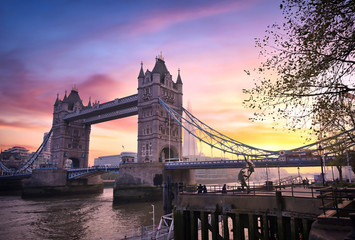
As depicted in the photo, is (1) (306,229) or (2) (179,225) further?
(2) (179,225)

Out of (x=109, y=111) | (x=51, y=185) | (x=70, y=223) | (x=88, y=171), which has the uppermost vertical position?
(x=109, y=111)

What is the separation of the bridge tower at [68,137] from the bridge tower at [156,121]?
32.1 meters

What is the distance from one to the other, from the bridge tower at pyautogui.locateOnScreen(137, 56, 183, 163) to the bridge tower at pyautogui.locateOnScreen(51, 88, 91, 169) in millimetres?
32067

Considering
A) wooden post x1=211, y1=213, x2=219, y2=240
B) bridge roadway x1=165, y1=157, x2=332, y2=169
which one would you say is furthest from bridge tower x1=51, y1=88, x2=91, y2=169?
wooden post x1=211, y1=213, x2=219, y2=240

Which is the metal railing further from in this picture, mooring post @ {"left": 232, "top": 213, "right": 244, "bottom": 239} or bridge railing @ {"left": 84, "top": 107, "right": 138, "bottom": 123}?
bridge railing @ {"left": 84, "top": 107, "right": 138, "bottom": 123}

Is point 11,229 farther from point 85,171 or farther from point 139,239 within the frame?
point 85,171

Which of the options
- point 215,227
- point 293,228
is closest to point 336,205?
point 293,228

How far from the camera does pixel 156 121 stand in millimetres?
61156

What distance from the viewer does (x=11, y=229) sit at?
27.1 meters

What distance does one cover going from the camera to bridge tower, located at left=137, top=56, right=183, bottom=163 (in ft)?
201

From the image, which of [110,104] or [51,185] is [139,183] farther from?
[110,104]

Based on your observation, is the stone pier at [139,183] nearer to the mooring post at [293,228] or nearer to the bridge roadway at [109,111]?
the bridge roadway at [109,111]

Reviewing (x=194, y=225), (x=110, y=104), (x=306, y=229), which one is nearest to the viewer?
(x=306, y=229)

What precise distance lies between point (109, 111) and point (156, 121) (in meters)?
22.7
